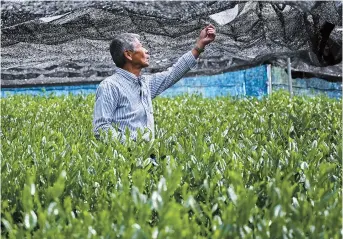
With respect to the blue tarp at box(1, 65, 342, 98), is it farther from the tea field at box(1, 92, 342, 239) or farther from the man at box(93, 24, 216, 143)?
the tea field at box(1, 92, 342, 239)

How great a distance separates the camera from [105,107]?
199 inches

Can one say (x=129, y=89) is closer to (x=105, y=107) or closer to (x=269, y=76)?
(x=105, y=107)

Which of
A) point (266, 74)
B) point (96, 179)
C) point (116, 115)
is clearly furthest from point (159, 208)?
point (266, 74)

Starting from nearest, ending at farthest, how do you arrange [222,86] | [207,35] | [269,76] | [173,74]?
[207,35] < [173,74] < [269,76] < [222,86]

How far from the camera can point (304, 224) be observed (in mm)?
2219

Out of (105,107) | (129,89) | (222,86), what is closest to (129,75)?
(129,89)

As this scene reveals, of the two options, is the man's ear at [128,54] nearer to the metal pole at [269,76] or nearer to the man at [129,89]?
the man at [129,89]

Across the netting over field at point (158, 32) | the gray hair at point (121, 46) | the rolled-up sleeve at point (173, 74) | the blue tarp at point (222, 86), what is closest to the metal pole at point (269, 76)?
the blue tarp at point (222, 86)

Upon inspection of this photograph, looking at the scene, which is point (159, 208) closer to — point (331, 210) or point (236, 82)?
Answer: point (331, 210)

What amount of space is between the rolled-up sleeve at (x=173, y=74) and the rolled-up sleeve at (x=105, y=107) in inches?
19.6

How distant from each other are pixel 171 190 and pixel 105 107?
273 cm

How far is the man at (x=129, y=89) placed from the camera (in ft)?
16.6

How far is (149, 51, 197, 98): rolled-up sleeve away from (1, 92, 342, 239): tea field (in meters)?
0.46

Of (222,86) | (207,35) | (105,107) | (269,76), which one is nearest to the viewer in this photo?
(105,107)
